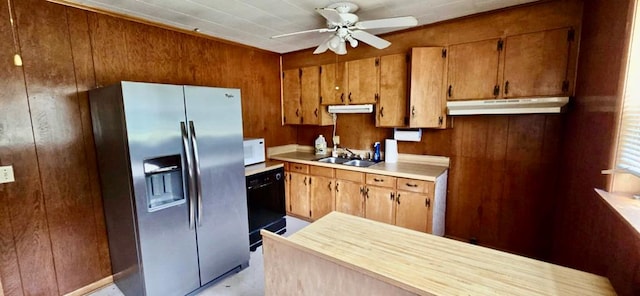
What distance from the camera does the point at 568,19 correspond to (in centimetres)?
216

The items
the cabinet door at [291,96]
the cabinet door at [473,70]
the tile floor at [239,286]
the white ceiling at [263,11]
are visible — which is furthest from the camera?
the cabinet door at [291,96]

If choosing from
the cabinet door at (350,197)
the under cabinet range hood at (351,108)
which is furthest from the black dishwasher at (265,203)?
the under cabinet range hood at (351,108)

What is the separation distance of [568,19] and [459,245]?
85.9 inches

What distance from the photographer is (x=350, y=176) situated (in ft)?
10.3

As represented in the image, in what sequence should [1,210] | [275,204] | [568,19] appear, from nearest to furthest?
[1,210], [568,19], [275,204]

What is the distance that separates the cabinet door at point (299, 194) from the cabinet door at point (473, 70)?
79.3 inches

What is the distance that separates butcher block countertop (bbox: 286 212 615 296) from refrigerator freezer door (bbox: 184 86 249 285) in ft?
3.84

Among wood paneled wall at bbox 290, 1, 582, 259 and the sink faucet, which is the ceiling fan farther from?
the sink faucet

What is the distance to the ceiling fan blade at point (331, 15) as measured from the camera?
6.11 feet

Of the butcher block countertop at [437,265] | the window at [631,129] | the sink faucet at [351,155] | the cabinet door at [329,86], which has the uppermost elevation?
the cabinet door at [329,86]

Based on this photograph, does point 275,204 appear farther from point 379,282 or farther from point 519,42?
point 519,42

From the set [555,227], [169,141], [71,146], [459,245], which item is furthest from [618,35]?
[71,146]

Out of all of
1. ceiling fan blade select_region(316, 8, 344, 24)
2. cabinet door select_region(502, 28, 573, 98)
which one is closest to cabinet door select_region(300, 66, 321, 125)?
ceiling fan blade select_region(316, 8, 344, 24)

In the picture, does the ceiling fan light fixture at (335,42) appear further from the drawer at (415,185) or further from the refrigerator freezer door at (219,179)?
the drawer at (415,185)
